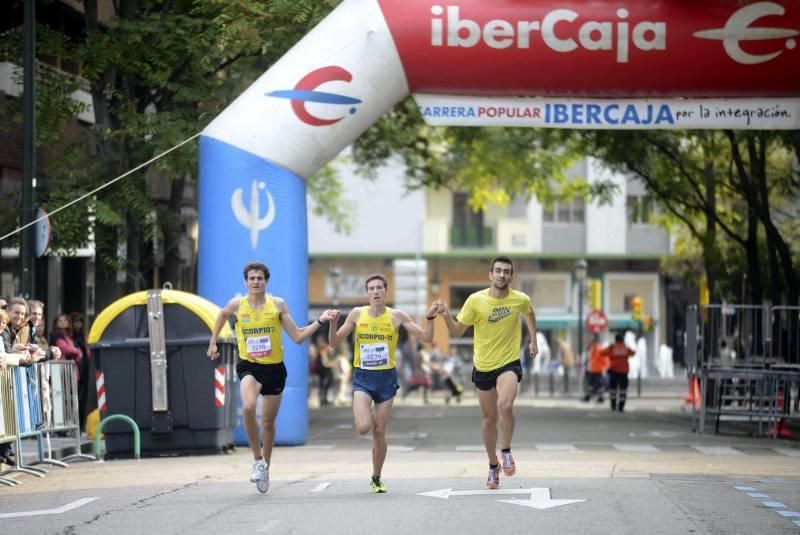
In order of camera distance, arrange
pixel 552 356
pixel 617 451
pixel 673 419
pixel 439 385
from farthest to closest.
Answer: pixel 552 356, pixel 439 385, pixel 673 419, pixel 617 451

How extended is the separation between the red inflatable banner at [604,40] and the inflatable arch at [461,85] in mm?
17

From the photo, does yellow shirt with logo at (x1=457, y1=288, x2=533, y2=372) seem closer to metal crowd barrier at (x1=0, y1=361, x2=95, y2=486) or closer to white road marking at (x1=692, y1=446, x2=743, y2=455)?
metal crowd barrier at (x1=0, y1=361, x2=95, y2=486)

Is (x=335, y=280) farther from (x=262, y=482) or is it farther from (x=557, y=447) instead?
(x=262, y=482)

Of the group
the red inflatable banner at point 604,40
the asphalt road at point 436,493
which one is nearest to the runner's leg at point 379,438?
the asphalt road at point 436,493

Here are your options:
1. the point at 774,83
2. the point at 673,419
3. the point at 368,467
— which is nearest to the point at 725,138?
the point at 673,419

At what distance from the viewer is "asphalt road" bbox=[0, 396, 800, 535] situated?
445 inches

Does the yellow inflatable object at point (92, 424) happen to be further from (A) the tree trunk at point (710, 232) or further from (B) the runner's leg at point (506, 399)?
(A) the tree trunk at point (710, 232)

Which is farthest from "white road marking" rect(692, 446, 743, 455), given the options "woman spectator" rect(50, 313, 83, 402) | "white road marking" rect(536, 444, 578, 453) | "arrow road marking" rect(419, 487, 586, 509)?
"woman spectator" rect(50, 313, 83, 402)

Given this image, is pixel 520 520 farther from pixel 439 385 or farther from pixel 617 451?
pixel 439 385

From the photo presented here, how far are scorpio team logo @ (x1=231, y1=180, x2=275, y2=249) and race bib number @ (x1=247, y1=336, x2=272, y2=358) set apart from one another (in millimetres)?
7037

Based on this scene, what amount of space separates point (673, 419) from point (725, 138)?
580 cm

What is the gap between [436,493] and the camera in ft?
44.1

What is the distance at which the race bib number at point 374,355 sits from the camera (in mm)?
13664

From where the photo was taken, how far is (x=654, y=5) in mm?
20812
